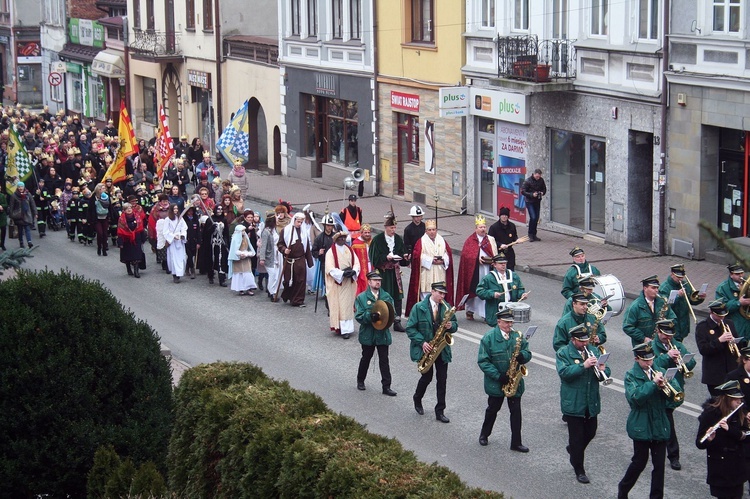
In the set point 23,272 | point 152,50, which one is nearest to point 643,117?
point 23,272

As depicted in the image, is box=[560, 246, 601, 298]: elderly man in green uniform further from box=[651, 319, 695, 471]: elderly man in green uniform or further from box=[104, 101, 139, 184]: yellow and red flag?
box=[104, 101, 139, 184]: yellow and red flag

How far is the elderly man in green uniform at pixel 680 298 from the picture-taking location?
47.9 feet

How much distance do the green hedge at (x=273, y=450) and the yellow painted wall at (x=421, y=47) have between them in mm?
20940

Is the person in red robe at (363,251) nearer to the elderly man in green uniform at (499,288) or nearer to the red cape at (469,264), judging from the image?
the red cape at (469,264)

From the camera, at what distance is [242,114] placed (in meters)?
28.1

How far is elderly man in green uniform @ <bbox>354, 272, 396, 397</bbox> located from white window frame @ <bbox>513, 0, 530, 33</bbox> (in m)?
14.0

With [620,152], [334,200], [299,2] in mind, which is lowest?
[334,200]

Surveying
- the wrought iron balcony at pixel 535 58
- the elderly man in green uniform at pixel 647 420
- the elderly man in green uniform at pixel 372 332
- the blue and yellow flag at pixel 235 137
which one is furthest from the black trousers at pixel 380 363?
the blue and yellow flag at pixel 235 137

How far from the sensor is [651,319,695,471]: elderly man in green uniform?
37.9ft

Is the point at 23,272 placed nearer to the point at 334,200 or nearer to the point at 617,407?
the point at 617,407

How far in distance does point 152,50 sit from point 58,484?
39502 mm

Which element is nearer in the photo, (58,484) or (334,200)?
(58,484)

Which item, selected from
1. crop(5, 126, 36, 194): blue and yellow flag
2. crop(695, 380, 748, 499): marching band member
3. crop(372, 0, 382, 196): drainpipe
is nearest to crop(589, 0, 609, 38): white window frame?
crop(372, 0, 382, 196): drainpipe

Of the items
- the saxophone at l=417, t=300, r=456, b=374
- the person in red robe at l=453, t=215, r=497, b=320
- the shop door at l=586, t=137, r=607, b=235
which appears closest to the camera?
the saxophone at l=417, t=300, r=456, b=374
